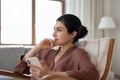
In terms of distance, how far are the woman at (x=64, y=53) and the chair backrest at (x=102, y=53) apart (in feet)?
0.45

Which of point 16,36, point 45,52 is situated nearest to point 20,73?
point 45,52

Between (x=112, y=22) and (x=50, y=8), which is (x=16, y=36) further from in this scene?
(x=112, y=22)

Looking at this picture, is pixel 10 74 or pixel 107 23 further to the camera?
pixel 107 23

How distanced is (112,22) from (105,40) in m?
2.24

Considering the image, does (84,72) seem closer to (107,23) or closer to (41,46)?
(41,46)

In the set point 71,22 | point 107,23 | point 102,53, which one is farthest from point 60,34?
point 107,23

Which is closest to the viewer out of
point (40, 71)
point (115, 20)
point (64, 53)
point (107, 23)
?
point (40, 71)

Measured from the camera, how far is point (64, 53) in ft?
6.16

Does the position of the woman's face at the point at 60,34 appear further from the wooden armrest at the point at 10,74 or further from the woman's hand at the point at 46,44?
the wooden armrest at the point at 10,74

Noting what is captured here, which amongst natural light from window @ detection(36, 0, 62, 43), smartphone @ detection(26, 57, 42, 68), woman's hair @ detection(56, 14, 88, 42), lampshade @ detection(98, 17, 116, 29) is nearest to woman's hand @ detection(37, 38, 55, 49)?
woman's hair @ detection(56, 14, 88, 42)

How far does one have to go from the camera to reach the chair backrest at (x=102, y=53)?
1838 millimetres

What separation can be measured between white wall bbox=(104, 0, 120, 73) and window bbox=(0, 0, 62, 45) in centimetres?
86

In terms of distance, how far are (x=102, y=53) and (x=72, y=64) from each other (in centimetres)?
27

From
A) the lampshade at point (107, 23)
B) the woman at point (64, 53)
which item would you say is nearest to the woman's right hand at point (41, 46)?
the woman at point (64, 53)
